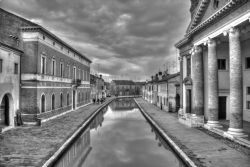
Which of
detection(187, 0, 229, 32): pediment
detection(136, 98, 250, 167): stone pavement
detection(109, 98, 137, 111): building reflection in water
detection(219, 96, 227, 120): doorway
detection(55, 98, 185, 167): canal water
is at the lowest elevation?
detection(109, 98, 137, 111): building reflection in water

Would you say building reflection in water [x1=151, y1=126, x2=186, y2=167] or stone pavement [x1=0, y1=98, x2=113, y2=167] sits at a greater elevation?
stone pavement [x1=0, y1=98, x2=113, y2=167]

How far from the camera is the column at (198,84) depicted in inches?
622

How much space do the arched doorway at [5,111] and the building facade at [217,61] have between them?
15.2 metres

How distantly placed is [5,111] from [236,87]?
1623 centimetres

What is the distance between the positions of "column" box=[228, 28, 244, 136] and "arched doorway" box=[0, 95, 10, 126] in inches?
616

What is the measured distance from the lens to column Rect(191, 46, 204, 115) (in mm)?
15797

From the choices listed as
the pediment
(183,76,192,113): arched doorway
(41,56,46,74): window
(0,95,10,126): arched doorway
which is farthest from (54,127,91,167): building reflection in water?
the pediment

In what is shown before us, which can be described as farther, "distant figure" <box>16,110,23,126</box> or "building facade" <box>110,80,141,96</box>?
"building facade" <box>110,80,141,96</box>

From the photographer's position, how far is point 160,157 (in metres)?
10.2

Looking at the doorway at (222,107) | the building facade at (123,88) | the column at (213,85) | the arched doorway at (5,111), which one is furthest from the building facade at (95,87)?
the building facade at (123,88)

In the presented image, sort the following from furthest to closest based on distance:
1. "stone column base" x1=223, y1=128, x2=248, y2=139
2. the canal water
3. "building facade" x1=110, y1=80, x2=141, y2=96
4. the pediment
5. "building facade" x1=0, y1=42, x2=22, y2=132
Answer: "building facade" x1=110, y1=80, x2=141, y2=96
"building facade" x1=0, y1=42, x2=22, y2=132
the pediment
"stone column base" x1=223, y1=128, x2=248, y2=139
the canal water

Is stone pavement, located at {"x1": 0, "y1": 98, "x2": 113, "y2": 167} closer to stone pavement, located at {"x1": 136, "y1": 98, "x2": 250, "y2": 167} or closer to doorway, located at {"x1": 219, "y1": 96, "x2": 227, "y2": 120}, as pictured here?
stone pavement, located at {"x1": 136, "y1": 98, "x2": 250, "y2": 167}

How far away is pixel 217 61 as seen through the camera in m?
15.8

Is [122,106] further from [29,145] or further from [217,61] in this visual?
[29,145]
